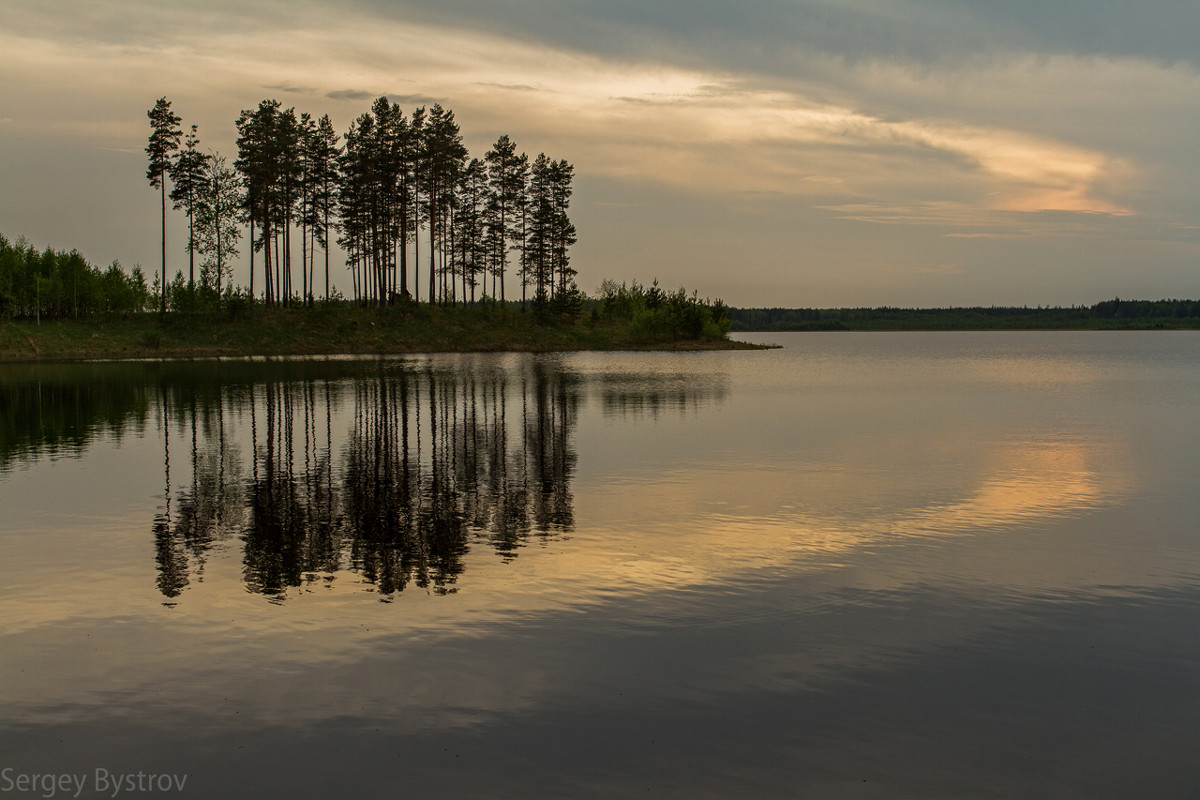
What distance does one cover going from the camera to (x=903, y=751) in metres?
9.65

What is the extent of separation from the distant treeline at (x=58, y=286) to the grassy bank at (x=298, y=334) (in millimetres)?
7556

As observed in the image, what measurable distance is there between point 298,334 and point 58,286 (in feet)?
133

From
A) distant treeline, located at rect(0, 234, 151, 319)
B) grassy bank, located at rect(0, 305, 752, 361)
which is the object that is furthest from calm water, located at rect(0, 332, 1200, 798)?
distant treeline, located at rect(0, 234, 151, 319)

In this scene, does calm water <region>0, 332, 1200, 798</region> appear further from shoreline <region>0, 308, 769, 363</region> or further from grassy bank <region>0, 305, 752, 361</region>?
grassy bank <region>0, 305, 752, 361</region>

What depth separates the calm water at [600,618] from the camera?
950cm

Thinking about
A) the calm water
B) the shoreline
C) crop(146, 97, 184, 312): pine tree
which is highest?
crop(146, 97, 184, 312): pine tree

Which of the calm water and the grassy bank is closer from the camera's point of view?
the calm water

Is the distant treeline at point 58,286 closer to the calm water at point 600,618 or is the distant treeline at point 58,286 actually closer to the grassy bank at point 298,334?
the grassy bank at point 298,334

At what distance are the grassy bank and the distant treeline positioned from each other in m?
7.56

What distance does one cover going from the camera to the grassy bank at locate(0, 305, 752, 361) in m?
90.2

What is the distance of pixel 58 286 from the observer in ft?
379

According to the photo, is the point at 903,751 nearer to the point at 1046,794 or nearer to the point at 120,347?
the point at 1046,794

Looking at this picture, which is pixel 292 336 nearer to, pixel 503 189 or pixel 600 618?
pixel 503 189

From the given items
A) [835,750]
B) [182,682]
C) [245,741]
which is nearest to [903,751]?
[835,750]
